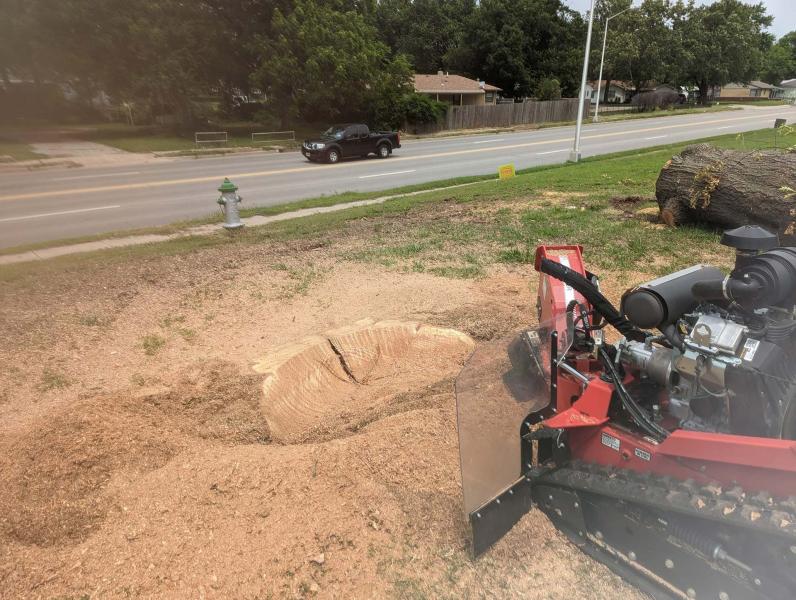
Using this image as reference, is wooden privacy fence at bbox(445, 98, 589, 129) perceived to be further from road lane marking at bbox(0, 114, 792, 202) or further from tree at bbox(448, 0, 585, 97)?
road lane marking at bbox(0, 114, 792, 202)

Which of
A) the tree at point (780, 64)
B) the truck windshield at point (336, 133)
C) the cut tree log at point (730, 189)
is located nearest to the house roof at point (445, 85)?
the truck windshield at point (336, 133)

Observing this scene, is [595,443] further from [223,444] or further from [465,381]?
[223,444]

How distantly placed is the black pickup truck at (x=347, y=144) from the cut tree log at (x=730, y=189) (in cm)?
1550

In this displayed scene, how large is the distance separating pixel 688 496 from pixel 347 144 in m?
22.6

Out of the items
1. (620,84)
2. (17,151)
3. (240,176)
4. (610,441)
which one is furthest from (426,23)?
(610,441)

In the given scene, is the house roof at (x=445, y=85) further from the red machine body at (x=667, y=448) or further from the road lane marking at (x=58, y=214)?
the red machine body at (x=667, y=448)

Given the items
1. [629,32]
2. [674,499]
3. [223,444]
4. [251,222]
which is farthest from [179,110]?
[629,32]

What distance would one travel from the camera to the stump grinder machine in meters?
1.99

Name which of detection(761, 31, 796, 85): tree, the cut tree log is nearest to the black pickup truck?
the cut tree log

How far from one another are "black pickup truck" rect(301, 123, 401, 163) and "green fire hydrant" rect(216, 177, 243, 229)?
12.1 m

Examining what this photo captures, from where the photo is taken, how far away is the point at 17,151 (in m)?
24.3

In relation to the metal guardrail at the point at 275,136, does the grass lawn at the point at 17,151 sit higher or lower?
higher

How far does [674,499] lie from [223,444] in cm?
298

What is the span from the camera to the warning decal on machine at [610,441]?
244 cm
